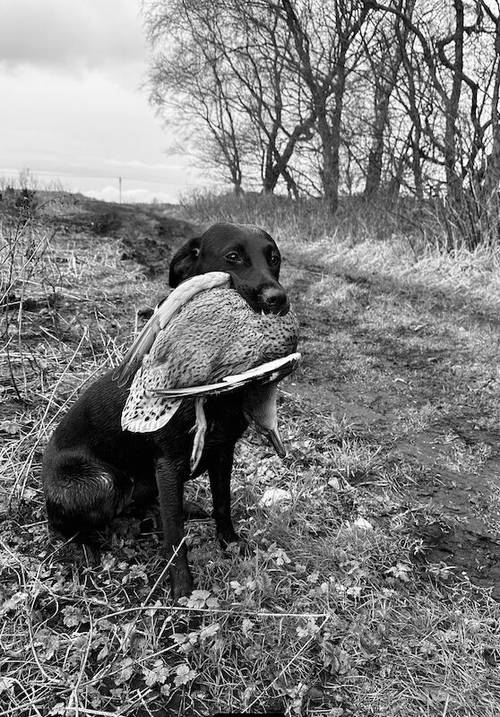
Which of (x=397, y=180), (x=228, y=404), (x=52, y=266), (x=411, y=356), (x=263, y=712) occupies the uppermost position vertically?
(x=397, y=180)

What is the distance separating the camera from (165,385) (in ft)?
5.58

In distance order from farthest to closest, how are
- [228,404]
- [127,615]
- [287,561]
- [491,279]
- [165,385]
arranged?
[491,279], [287,561], [127,615], [228,404], [165,385]

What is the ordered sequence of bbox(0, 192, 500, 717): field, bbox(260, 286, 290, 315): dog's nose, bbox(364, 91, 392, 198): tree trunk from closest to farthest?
bbox(260, 286, 290, 315): dog's nose < bbox(0, 192, 500, 717): field < bbox(364, 91, 392, 198): tree trunk

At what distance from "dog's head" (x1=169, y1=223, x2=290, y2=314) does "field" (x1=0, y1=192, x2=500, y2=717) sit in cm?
115

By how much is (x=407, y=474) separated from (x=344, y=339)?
8.22ft

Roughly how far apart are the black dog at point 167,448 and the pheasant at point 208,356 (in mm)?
84

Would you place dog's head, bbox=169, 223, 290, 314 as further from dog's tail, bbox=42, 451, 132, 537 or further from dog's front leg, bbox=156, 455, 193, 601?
dog's tail, bbox=42, 451, 132, 537

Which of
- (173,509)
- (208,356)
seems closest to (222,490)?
(173,509)

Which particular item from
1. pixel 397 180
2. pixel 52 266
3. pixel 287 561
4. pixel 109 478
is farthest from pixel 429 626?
pixel 397 180

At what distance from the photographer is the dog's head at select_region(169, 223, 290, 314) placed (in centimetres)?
175

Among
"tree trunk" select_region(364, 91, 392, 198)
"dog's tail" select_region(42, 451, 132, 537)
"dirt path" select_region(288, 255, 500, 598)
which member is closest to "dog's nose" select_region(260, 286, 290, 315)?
"dog's tail" select_region(42, 451, 132, 537)

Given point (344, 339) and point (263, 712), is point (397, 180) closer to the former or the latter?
point (344, 339)

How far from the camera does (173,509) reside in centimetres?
199

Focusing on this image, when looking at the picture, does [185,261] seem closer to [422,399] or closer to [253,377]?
[253,377]
